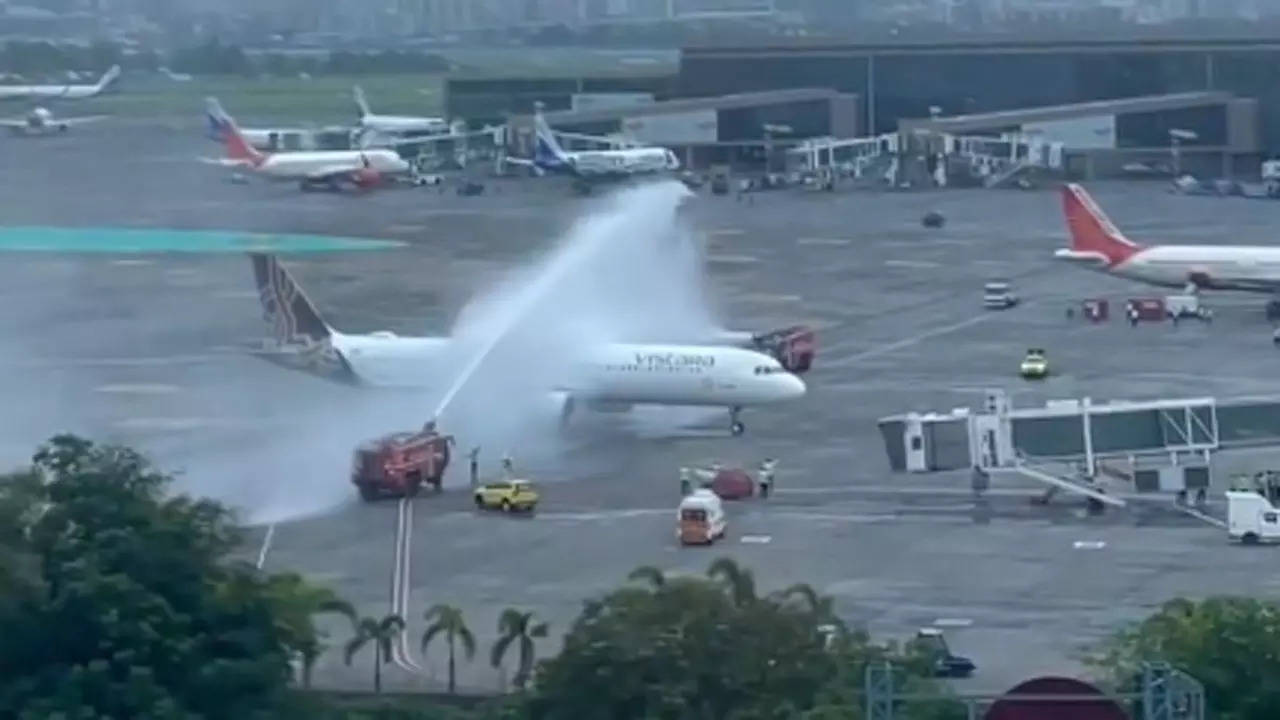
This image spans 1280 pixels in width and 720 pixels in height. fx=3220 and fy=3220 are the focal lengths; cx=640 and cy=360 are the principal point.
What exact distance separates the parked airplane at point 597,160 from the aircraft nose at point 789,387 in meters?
32.5

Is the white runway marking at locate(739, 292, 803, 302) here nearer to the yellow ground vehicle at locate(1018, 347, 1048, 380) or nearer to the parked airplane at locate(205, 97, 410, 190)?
the yellow ground vehicle at locate(1018, 347, 1048, 380)

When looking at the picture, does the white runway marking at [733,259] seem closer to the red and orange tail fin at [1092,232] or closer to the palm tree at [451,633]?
the red and orange tail fin at [1092,232]

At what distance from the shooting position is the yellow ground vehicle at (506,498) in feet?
84.2

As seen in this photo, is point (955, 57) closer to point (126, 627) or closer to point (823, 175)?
point (823, 175)

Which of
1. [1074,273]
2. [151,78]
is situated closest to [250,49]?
[151,78]

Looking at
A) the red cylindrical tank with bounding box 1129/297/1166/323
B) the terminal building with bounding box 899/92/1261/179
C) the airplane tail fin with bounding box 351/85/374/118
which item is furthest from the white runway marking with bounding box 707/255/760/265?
the airplane tail fin with bounding box 351/85/374/118

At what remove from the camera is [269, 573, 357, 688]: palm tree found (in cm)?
1627

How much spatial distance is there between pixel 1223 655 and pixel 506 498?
11.3 metres

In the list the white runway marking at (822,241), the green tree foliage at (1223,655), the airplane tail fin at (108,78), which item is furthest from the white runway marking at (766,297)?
the airplane tail fin at (108,78)

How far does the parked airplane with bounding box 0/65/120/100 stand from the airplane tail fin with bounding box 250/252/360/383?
155ft

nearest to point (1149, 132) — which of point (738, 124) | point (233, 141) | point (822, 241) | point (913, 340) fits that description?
point (738, 124)

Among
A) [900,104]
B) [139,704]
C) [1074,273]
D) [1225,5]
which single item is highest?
[1225,5]

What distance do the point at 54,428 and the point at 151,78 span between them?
5002 cm

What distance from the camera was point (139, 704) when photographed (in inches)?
583
